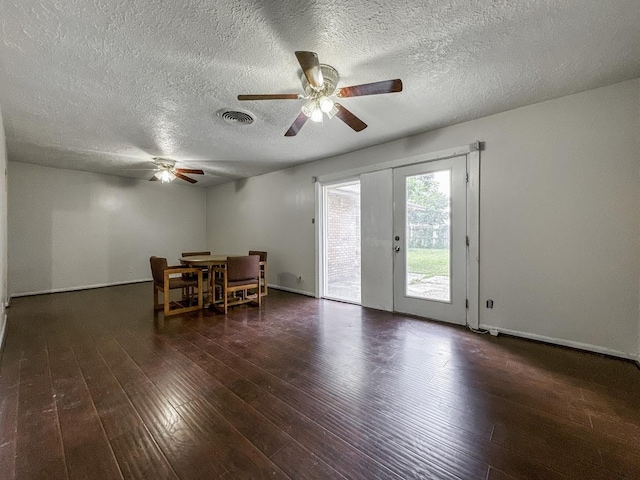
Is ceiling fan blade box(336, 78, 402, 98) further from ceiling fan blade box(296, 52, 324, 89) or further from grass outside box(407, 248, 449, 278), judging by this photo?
grass outside box(407, 248, 449, 278)

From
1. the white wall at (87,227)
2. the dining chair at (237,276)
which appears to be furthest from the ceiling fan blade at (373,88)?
the white wall at (87,227)

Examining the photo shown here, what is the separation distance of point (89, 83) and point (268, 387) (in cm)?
298

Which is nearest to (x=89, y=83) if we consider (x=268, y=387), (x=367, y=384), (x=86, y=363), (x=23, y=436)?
(x=86, y=363)

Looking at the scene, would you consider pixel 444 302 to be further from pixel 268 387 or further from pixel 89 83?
pixel 89 83

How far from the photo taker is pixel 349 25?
167 centimetres

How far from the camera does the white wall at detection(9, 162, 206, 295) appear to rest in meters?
4.80

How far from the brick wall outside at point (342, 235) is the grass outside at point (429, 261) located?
65.6 inches

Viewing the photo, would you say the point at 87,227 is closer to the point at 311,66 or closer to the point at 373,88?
the point at 311,66

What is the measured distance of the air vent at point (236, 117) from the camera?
2854 millimetres

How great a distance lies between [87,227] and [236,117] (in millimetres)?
4879

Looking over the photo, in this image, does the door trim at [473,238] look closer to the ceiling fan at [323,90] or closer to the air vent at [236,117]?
the ceiling fan at [323,90]

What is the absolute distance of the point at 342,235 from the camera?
5.36 metres

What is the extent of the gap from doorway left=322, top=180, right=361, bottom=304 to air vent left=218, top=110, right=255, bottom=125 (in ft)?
6.29

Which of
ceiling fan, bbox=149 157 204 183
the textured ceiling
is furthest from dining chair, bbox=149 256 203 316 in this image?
the textured ceiling
